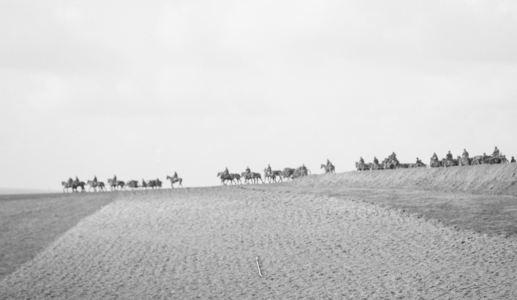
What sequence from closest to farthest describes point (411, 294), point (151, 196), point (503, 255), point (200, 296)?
point (411, 294) → point (200, 296) → point (503, 255) → point (151, 196)

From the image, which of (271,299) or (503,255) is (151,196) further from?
(503,255)

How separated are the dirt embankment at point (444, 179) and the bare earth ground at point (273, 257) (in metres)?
10.3

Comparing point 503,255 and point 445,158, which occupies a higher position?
point 445,158

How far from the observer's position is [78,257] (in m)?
30.7

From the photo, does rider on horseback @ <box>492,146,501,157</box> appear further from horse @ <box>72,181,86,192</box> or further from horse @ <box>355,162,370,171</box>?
horse @ <box>72,181,86,192</box>

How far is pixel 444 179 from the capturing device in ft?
154

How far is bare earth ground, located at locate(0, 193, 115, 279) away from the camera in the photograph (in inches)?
1277

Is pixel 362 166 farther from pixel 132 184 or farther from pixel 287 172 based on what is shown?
pixel 132 184

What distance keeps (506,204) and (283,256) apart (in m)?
15.7

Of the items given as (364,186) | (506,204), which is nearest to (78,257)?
(506,204)

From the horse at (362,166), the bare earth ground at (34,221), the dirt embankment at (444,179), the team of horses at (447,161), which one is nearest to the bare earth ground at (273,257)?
the bare earth ground at (34,221)

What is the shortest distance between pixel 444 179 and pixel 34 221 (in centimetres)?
3232

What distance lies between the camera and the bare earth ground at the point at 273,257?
78.5 ft

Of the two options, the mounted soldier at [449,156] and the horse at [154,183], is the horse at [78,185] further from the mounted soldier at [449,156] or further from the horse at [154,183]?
the mounted soldier at [449,156]
